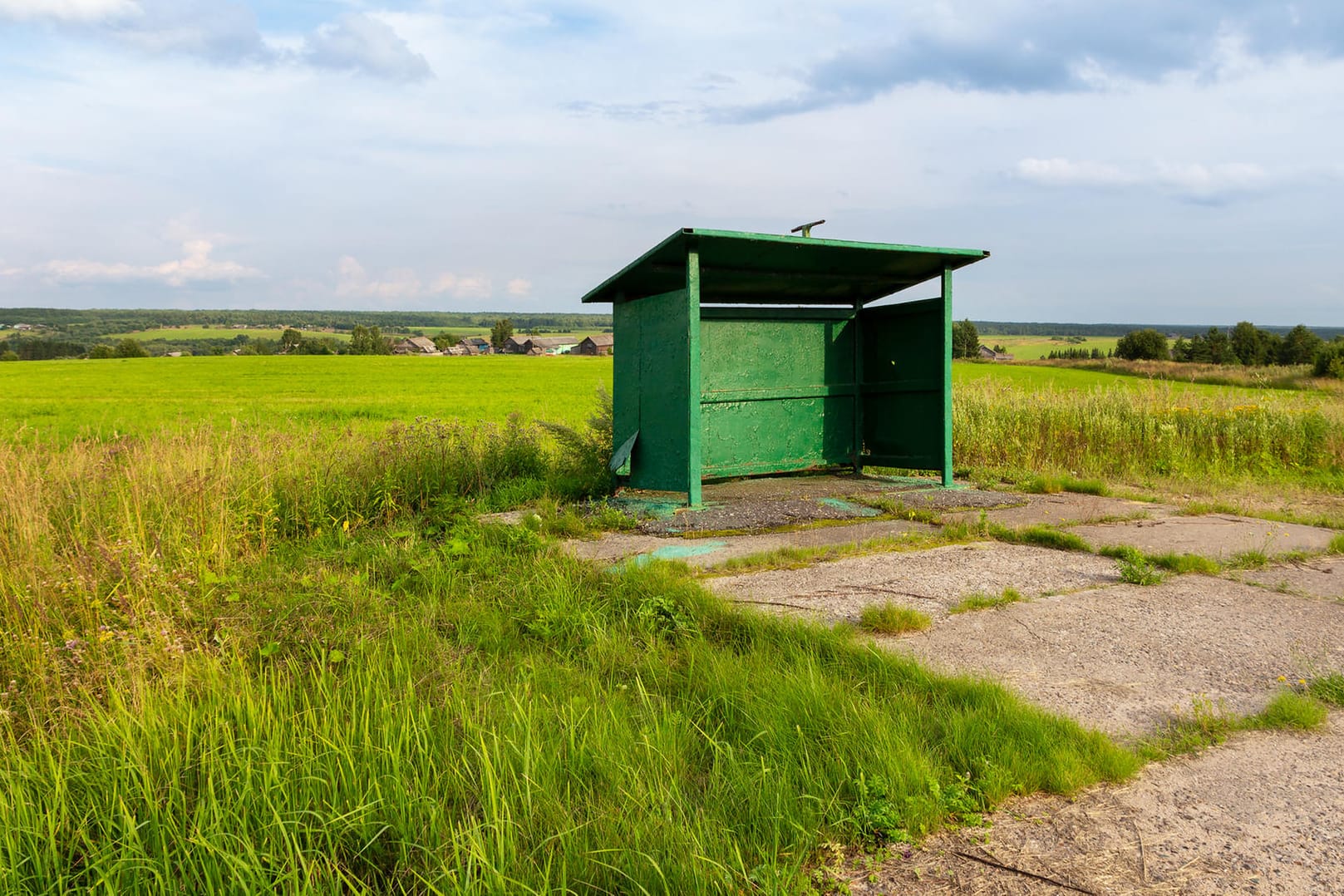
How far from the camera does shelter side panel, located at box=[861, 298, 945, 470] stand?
27.3 feet

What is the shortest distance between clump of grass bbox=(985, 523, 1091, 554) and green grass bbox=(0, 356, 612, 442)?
5.97 m

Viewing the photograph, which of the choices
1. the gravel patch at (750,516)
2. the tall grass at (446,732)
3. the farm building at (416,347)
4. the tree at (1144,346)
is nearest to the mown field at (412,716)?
the tall grass at (446,732)

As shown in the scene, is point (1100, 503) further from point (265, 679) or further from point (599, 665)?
point (265, 679)

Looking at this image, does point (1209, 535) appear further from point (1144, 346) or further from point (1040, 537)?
point (1144, 346)

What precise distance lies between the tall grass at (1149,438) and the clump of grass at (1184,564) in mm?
4987

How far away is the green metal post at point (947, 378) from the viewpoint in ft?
26.6

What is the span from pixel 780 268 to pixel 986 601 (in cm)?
446

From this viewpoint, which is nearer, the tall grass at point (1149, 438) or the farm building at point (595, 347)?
the tall grass at point (1149, 438)

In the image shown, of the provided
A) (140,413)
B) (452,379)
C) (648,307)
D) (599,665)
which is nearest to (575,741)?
(599,665)

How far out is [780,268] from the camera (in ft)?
26.5

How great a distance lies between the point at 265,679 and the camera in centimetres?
353

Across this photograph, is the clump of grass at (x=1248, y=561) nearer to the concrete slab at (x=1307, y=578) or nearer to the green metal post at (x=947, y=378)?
the concrete slab at (x=1307, y=578)

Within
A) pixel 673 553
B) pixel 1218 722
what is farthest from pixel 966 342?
pixel 1218 722

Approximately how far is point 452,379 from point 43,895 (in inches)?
1422
